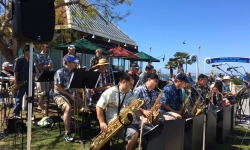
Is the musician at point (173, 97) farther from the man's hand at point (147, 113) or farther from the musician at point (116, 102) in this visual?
the musician at point (116, 102)

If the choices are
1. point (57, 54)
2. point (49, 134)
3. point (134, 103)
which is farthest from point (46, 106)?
point (57, 54)

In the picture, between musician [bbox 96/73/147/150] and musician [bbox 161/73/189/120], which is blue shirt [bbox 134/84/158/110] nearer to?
musician [bbox 161/73/189/120]

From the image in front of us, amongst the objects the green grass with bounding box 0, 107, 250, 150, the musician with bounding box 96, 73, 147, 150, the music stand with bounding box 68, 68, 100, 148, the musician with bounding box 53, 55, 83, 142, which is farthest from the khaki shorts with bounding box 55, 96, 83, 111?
the musician with bounding box 96, 73, 147, 150

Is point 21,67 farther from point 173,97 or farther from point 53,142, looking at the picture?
point 173,97

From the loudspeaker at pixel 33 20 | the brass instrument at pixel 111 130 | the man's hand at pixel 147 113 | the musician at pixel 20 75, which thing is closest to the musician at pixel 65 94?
the musician at pixel 20 75

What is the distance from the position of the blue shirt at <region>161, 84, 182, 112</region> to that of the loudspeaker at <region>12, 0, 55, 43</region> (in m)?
2.55

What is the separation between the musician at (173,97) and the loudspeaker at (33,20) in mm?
2569

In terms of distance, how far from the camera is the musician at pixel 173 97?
17.0ft

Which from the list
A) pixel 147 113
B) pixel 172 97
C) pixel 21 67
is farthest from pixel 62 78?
pixel 172 97

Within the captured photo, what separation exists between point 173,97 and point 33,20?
3068mm

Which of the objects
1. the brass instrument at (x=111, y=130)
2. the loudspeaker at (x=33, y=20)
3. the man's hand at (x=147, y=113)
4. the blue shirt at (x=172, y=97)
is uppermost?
the loudspeaker at (x=33, y=20)

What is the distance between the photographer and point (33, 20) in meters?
3.59

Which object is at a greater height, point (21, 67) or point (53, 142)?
point (21, 67)

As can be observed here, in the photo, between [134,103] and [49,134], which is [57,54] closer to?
[49,134]
